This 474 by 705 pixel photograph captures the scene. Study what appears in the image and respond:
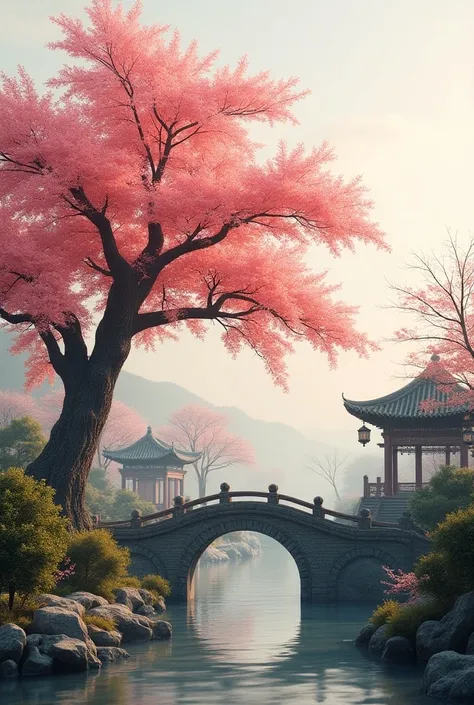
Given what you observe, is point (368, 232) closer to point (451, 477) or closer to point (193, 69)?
point (193, 69)

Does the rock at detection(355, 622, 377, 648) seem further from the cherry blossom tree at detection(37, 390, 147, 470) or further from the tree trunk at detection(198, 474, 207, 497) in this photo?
the cherry blossom tree at detection(37, 390, 147, 470)

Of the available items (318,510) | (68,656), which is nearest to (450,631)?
(68,656)

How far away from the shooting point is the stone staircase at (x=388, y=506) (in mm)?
37688

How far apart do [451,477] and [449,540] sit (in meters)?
14.8

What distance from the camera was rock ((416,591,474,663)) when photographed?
55.8 ft

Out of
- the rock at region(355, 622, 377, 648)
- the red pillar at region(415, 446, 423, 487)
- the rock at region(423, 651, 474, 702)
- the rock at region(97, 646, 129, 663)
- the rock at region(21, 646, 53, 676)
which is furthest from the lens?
the red pillar at region(415, 446, 423, 487)

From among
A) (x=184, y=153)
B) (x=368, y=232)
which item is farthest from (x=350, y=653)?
(x=184, y=153)

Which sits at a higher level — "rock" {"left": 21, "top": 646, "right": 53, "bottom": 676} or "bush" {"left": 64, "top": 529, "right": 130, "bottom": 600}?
"bush" {"left": 64, "top": 529, "right": 130, "bottom": 600}

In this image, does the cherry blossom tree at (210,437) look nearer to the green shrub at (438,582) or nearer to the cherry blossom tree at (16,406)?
the cherry blossom tree at (16,406)

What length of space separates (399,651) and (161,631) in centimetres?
631

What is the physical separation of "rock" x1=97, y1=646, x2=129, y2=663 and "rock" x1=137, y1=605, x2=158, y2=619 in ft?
18.5

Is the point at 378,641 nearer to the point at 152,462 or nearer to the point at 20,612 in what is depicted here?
the point at 20,612

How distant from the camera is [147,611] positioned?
84.6ft

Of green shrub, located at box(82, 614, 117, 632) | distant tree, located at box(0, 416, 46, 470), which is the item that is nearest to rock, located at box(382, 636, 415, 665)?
green shrub, located at box(82, 614, 117, 632)
